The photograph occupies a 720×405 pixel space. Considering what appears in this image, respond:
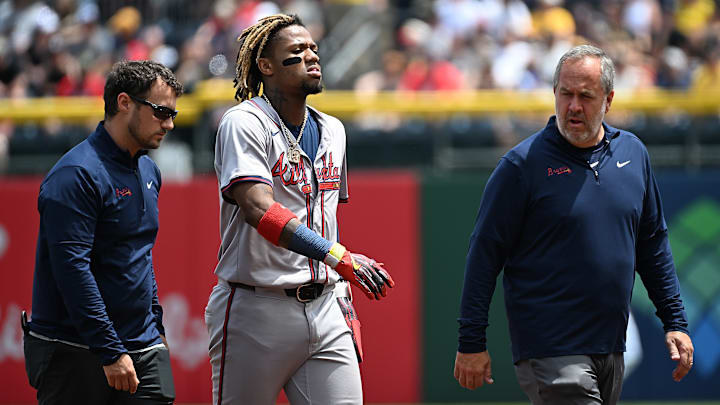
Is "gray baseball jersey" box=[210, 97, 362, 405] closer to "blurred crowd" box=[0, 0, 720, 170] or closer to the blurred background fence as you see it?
the blurred background fence

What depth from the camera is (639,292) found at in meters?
9.84

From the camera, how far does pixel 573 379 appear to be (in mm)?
4477

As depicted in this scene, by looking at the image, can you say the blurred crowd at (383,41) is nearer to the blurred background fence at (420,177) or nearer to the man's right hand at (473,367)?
the blurred background fence at (420,177)

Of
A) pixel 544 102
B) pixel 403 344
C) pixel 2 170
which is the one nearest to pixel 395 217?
pixel 403 344

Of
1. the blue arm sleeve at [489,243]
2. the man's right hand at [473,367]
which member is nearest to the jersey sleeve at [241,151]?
the blue arm sleeve at [489,243]

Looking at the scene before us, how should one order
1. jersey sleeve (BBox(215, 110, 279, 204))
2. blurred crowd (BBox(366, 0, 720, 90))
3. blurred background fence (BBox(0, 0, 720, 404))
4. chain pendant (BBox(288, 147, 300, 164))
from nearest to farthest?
jersey sleeve (BBox(215, 110, 279, 204)) → chain pendant (BBox(288, 147, 300, 164)) → blurred background fence (BBox(0, 0, 720, 404)) → blurred crowd (BBox(366, 0, 720, 90))

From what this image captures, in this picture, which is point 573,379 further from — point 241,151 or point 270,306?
point 241,151

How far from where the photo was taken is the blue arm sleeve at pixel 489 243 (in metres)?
4.62

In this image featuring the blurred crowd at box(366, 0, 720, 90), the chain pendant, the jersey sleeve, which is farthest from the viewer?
the blurred crowd at box(366, 0, 720, 90)

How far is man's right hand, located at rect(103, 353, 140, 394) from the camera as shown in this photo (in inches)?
179

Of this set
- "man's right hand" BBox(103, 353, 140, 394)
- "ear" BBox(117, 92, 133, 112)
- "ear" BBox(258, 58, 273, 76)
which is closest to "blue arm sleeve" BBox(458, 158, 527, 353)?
"ear" BBox(258, 58, 273, 76)

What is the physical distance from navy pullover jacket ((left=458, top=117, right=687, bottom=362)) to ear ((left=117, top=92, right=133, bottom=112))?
1768 mm

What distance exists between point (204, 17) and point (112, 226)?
33.8 ft

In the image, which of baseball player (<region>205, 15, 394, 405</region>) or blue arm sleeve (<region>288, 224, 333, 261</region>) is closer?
blue arm sleeve (<region>288, 224, 333, 261</region>)
